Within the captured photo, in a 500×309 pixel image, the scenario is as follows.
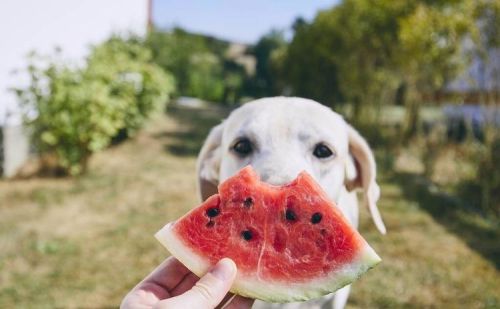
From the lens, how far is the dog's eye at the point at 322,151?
3.11 metres

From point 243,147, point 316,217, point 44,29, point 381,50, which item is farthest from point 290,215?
point 381,50

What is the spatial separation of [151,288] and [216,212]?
0.50 m

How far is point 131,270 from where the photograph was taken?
5.87 metres

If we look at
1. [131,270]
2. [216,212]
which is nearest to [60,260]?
[131,270]

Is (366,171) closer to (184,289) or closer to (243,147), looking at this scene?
(243,147)

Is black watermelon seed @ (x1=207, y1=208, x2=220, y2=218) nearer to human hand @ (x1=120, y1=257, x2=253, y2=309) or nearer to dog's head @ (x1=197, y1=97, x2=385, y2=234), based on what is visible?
human hand @ (x1=120, y1=257, x2=253, y2=309)

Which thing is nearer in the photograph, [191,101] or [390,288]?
[390,288]

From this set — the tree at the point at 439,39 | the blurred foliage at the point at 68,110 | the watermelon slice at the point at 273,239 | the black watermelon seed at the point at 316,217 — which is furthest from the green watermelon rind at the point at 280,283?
the tree at the point at 439,39

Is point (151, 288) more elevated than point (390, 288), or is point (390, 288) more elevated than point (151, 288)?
point (151, 288)

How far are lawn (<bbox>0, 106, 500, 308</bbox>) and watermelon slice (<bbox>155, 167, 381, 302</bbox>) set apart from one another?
11.1 feet

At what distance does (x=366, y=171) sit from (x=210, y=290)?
201 cm

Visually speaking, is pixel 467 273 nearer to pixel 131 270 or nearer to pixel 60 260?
pixel 131 270

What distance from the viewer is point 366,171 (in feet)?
11.8

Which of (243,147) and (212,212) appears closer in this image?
(212,212)
